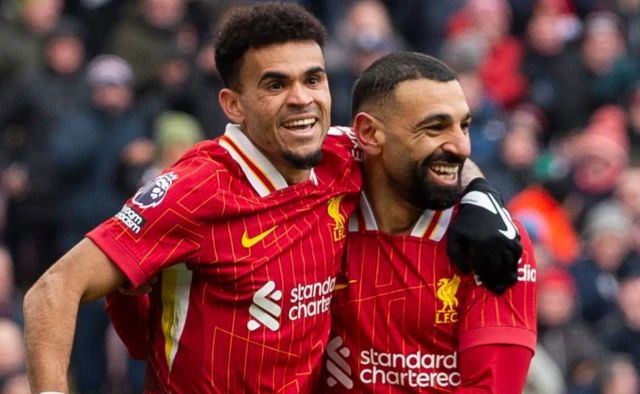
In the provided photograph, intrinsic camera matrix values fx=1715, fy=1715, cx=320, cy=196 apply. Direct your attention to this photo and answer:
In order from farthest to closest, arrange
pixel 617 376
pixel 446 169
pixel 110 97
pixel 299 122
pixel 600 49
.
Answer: pixel 600 49, pixel 110 97, pixel 617 376, pixel 446 169, pixel 299 122

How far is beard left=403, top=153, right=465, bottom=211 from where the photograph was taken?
5.87m

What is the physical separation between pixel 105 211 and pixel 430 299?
5109 mm

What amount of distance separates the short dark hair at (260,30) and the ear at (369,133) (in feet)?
1.08

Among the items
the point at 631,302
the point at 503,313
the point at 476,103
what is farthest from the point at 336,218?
the point at 476,103

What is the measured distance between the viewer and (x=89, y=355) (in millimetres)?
10562

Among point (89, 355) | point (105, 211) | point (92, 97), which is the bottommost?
point (89, 355)

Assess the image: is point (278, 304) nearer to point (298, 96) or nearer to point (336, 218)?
point (336, 218)

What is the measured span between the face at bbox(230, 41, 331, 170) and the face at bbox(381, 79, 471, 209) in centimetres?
29

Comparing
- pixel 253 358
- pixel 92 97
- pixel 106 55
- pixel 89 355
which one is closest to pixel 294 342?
Result: pixel 253 358

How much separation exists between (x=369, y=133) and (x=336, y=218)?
33 centimetres

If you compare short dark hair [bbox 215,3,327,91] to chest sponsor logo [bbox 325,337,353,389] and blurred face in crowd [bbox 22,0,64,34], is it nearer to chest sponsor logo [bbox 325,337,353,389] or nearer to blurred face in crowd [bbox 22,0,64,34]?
chest sponsor logo [bbox 325,337,353,389]

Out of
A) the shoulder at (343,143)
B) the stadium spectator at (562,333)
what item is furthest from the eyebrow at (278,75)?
the stadium spectator at (562,333)

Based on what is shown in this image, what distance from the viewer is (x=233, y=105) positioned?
19.4 feet

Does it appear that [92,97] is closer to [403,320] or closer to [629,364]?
[629,364]
